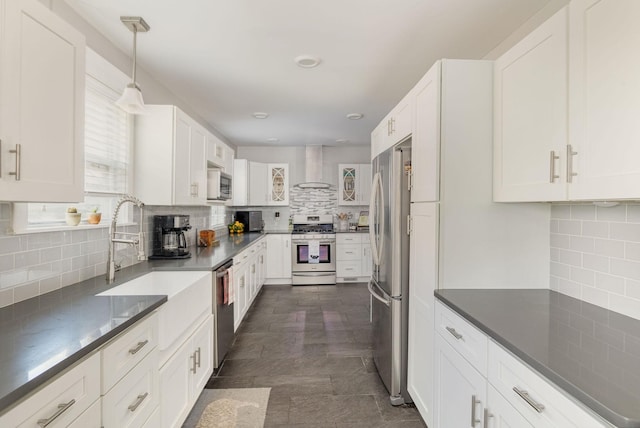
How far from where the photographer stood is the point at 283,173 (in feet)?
19.4

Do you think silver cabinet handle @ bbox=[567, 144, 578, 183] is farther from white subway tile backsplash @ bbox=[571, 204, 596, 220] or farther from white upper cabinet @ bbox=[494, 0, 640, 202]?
white subway tile backsplash @ bbox=[571, 204, 596, 220]

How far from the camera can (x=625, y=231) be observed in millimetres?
1330

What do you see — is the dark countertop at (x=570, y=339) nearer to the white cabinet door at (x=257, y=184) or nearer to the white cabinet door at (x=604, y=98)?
the white cabinet door at (x=604, y=98)

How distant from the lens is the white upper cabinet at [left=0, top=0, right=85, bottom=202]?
1.07m

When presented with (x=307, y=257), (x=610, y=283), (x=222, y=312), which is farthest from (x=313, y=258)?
(x=610, y=283)

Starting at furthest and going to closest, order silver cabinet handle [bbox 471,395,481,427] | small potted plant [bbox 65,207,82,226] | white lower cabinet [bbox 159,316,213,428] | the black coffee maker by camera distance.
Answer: the black coffee maker, small potted plant [bbox 65,207,82,226], white lower cabinet [bbox 159,316,213,428], silver cabinet handle [bbox 471,395,481,427]

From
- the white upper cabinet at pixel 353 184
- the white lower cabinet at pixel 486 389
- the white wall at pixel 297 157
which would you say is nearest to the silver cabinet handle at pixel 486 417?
the white lower cabinet at pixel 486 389

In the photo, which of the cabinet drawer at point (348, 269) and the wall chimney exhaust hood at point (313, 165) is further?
the wall chimney exhaust hood at point (313, 165)

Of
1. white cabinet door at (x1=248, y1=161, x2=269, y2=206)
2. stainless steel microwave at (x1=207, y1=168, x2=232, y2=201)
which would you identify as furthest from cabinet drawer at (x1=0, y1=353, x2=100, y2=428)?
white cabinet door at (x1=248, y1=161, x2=269, y2=206)

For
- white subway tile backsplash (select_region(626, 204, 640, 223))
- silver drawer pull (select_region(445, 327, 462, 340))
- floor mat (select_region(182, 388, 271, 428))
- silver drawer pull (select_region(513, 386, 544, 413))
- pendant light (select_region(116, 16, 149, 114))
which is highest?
pendant light (select_region(116, 16, 149, 114))

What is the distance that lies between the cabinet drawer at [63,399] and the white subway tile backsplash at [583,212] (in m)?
2.12

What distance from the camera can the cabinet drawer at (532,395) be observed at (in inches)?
32.1

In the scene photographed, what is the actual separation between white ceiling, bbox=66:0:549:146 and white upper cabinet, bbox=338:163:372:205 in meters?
2.33

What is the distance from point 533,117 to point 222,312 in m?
2.46
